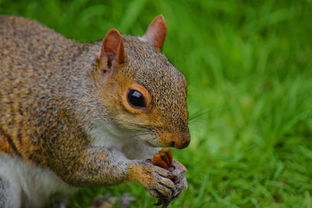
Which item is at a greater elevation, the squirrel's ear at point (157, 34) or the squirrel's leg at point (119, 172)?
the squirrel's ear at point (157, 34)

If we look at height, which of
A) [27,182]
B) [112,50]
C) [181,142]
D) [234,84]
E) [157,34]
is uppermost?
[234,84]

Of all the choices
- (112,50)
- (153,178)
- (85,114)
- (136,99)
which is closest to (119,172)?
(153,178)

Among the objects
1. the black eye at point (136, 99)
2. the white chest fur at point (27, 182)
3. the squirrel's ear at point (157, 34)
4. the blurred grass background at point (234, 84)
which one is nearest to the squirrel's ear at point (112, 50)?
the black eye at point (136, 99)

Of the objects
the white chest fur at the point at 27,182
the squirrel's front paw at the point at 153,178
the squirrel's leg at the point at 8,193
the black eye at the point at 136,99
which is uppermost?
the black eye at the point at 136,99

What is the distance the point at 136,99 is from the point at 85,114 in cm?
35

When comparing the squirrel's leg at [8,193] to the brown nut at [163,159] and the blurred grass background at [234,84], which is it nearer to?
the blurred grass background at [234,84]

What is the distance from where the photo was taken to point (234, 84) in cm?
540

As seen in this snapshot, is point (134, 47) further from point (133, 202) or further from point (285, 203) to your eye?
point (285, 203)

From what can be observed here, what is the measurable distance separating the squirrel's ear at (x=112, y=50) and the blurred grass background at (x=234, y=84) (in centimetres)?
95

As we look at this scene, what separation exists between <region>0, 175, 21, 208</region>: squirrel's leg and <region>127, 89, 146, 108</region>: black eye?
2.86 feet

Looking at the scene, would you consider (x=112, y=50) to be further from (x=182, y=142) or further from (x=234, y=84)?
(x=234, y=84)

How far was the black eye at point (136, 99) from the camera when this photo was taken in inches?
133

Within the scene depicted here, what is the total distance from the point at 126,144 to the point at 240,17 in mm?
2363

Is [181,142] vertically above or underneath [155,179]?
above
